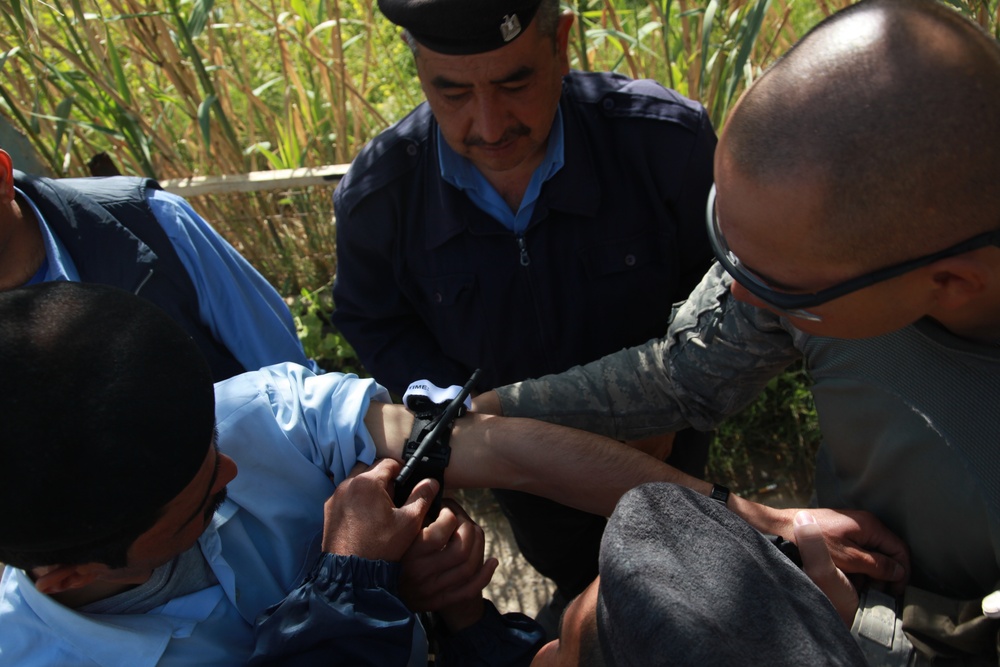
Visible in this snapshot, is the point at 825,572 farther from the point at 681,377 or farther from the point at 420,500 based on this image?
the point at 420,500

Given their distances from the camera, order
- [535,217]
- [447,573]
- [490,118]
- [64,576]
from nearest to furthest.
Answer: [64,576] < [447,573] < [490,118] < [535,217]

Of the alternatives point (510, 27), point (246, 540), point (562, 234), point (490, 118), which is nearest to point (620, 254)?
point (562, 234)

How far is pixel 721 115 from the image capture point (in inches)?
119

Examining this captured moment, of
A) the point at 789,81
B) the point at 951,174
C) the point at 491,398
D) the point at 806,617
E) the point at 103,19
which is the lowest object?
the point at 491,398

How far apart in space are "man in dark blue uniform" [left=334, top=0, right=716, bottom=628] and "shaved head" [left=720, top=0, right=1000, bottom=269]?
91 centimetres

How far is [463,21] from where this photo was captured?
1.75 meters

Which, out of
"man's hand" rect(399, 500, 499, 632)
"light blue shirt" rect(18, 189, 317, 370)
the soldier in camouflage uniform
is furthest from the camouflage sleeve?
"light blue shirt" rect(18, 189, 317, 370)

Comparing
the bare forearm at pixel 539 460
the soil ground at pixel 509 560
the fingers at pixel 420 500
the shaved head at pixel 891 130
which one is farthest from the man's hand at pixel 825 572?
the soil ground at pixel 509 560

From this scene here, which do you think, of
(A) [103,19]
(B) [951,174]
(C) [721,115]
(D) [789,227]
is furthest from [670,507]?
(A) [103,19]

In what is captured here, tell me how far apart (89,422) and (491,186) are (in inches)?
50.4

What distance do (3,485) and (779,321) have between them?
138 cm

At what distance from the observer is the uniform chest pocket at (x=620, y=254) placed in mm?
2098

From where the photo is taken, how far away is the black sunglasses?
1.10 meters

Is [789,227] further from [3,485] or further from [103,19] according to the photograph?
[103,19]
